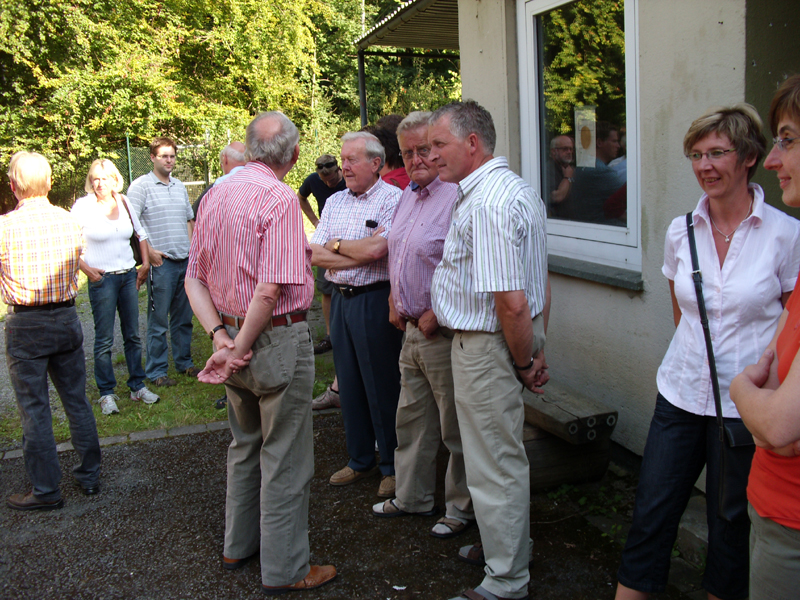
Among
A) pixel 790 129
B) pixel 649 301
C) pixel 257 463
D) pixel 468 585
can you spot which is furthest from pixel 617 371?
pixel 790 129

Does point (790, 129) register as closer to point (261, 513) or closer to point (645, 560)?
point (645, 560)

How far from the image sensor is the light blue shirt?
2566 millimetres

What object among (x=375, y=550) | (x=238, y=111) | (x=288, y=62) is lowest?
(x=375, y=550)

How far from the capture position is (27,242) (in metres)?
3.81

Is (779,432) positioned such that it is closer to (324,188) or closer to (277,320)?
(277,320)

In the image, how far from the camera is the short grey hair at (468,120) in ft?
9.08

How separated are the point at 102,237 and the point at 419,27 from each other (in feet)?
12.9

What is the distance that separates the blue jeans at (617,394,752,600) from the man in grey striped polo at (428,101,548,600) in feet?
1.58

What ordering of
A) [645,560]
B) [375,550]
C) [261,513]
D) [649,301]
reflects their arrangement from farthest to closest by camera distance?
[649,301] < [375,550] < [261,513] < [645,560]

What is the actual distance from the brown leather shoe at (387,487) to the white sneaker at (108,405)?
2.66 m

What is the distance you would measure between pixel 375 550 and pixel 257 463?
2.48 feet

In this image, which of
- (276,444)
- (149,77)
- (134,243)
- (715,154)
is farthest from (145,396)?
(149,77)

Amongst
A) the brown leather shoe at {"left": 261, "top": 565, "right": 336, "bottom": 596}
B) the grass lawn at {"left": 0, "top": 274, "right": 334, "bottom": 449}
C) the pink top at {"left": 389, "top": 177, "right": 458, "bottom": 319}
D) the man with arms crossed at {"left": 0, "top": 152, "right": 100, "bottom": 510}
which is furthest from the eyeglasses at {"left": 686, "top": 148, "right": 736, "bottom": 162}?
the grass lawn at {"left": 0, "top": 274, "right": 334, "bottom": 449}

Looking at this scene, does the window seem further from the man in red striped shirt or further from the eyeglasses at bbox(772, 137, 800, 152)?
the eyeglasses at bbox(772, 137, 800, 152)
